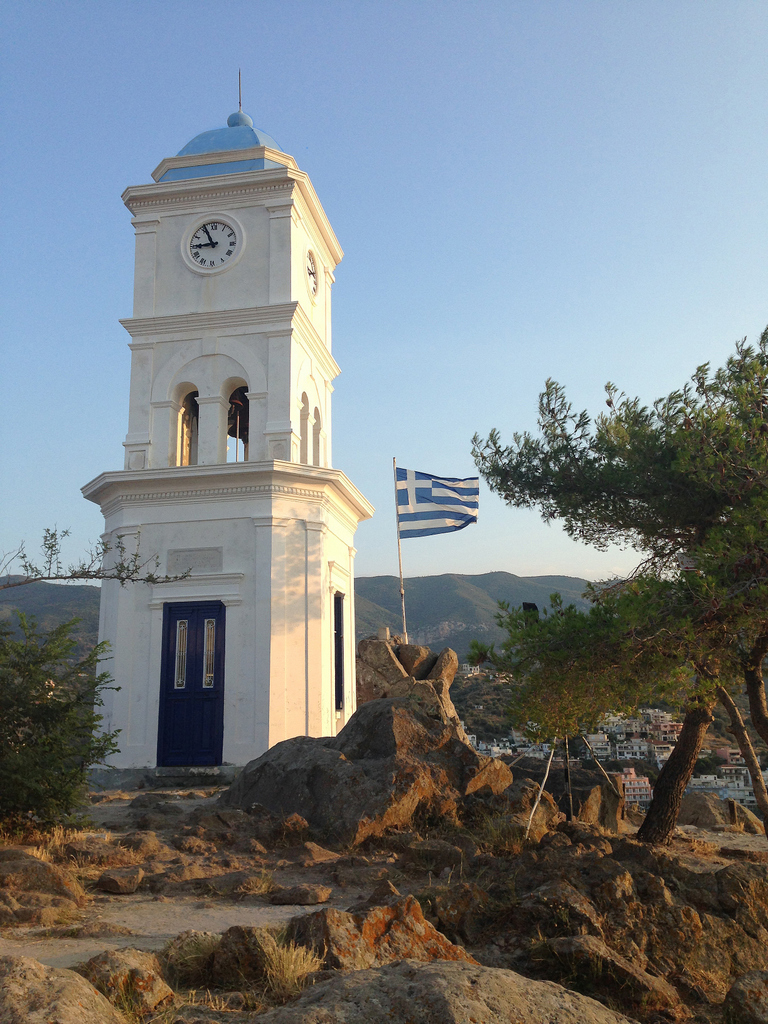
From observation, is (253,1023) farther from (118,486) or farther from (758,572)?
(118,486)

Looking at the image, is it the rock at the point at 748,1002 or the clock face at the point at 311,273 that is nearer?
the rock at the point at 748,1002

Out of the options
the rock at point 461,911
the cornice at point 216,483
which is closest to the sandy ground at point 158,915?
the rock at point 461,911

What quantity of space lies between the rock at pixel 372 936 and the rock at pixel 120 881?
253 centimetres

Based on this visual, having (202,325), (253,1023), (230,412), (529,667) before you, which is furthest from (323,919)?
(230,412)

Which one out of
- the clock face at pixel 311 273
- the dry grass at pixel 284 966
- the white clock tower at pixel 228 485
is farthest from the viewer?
the clock face at pixel 311 273

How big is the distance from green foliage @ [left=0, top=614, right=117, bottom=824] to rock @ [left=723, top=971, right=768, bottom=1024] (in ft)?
20.8

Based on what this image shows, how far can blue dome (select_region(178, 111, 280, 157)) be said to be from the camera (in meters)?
19.5

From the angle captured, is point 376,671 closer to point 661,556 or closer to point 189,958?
point 661,556

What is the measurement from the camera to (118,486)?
55.6 feet

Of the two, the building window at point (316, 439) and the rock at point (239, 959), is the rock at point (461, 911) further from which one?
the building window at point (316, 439)

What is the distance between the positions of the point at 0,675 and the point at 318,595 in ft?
27.7

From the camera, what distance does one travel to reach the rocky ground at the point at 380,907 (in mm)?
3980

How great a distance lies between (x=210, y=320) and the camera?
1830 centimetres

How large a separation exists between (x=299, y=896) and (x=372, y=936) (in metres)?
2.03
